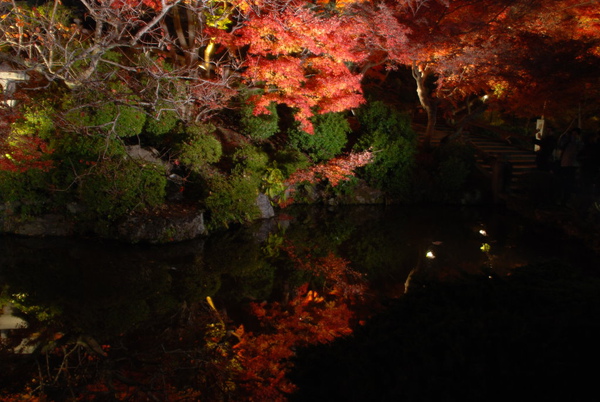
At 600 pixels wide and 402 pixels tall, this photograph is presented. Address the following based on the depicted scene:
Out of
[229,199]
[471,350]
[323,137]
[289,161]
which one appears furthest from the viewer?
[323,137]

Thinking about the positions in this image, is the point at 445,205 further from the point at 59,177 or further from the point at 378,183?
the point at 59,177

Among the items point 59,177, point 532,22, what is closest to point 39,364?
point 59,177

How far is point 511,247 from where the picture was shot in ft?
27.6

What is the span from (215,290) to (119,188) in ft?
10.6

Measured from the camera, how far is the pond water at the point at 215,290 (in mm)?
4020

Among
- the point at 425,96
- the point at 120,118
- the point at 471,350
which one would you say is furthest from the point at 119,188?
the point at 425,96

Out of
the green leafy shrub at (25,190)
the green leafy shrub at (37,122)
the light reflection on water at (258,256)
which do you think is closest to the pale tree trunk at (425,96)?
the light reflection on water at (258,256)

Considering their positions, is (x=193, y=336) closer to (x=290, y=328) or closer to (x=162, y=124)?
(x=290, y=328)

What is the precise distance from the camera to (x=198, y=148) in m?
9.05

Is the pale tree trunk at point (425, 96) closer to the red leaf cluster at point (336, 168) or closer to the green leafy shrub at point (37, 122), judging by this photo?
the red leaf cluster at point (336, 168)

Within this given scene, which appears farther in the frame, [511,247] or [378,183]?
[378,183]

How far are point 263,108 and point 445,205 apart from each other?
6490mm

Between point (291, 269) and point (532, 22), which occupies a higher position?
point (532, 22)

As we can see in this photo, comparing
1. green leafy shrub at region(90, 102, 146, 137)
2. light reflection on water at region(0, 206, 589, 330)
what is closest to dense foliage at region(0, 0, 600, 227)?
Answer: green leafy shrub at region(90, 102, 146, 137)
